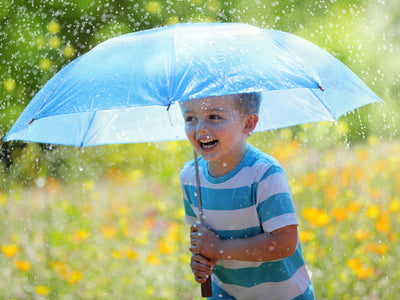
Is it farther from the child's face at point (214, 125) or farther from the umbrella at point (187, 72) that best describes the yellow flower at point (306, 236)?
the child's face at point (214, 125)

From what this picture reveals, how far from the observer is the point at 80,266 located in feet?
11.3

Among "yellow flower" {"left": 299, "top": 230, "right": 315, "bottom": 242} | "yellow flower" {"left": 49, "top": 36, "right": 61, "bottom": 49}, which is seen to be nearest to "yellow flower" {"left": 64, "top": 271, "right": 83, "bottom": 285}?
"yellow flower" {"left": 299, "top": 230, "right": 315, "bottom": 242}

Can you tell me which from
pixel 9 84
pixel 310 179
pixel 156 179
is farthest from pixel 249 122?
pixel 9 84

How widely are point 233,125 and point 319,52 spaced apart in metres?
0.42

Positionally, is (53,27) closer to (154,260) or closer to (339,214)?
(154,260)

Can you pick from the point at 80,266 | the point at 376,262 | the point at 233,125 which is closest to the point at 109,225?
the point at 80,266

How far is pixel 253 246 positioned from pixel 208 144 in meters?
0.39

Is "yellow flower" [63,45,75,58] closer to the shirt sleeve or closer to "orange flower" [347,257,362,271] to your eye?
"orange flower" [347,257,362,271]

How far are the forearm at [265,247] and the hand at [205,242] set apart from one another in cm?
4

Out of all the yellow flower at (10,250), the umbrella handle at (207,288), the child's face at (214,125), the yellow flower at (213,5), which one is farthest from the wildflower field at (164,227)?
the child's face at (214,125)

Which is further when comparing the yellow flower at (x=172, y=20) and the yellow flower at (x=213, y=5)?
the yellow flower at (x=213, y=5)

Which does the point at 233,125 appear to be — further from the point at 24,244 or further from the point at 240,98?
the point at 24,244

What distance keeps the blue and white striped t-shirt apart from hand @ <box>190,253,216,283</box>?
0.10 metres

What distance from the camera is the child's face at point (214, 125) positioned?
6.78 feet
